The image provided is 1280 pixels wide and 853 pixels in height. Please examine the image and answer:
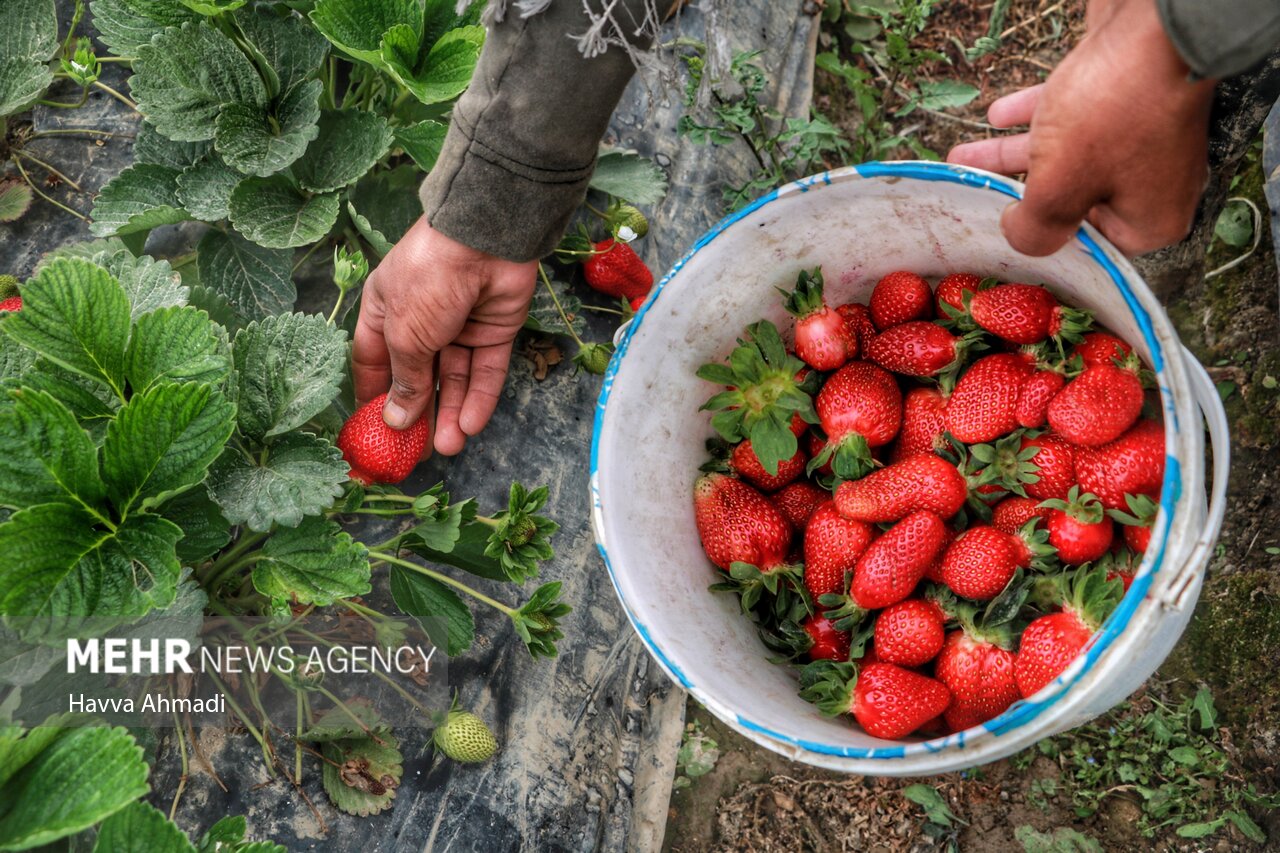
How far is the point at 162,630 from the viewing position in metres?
1.20

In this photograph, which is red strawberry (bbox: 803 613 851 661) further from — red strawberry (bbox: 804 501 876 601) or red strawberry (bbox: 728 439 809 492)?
red strawberry (bbox: 728 439 809 492)

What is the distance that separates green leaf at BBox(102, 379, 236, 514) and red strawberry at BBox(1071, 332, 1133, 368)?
102cm

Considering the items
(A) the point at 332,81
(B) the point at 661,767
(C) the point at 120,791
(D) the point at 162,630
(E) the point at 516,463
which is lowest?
(B) the point at 661,767

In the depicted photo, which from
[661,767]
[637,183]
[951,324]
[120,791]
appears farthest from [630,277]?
[120,791]

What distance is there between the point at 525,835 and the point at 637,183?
105cm

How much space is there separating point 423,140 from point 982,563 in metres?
1.00

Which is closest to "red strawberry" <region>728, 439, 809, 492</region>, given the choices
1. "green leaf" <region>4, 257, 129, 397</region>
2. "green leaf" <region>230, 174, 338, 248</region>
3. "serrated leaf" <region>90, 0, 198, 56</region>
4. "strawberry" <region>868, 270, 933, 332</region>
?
"strawberry" <region>868, 270, 933, 332</region>

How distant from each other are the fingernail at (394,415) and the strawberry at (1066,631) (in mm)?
865

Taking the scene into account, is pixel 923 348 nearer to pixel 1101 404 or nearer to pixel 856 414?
pixel 856 414

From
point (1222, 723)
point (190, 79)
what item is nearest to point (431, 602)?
point (190, 79)

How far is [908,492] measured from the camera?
1309mm

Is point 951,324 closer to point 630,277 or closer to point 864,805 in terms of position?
point 630,277

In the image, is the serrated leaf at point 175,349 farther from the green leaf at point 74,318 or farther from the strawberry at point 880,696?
the strawberry at point 880,696

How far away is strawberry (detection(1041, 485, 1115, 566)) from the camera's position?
121 centimetres
